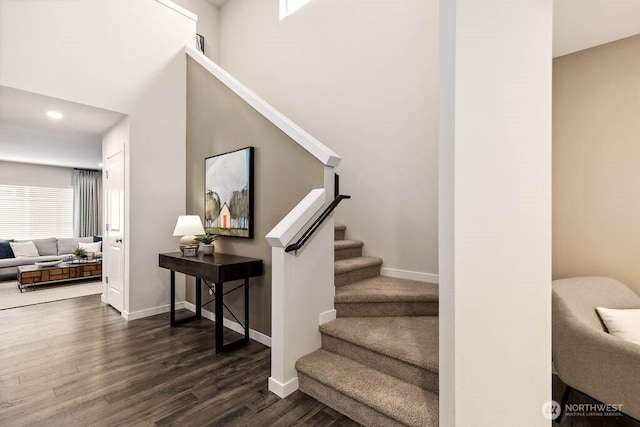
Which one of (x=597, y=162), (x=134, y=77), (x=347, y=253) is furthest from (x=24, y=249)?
(x=597, y=162)

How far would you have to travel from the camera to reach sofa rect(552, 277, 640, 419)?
1.49 m

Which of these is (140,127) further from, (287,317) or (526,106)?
(526,106)

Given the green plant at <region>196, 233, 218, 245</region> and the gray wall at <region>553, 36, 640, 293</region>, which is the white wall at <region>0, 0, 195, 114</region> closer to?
the green plant at <region>196, 233, 218, 245</region>

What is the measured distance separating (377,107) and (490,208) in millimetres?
2275

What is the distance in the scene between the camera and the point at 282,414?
74.4 inches

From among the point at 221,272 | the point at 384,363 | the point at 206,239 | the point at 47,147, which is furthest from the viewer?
Result: the point at 47,147

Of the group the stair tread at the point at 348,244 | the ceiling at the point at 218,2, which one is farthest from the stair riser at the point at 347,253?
the ceiling at the point at 218,2

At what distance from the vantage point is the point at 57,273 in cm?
545

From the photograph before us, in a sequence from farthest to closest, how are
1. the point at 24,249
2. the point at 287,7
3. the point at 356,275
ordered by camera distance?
1. the point at 24,249
2. the point at 287,7
3. the point at 356,275

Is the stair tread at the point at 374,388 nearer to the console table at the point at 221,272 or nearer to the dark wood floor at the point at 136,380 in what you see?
the dark wood floor at the point at 136,380

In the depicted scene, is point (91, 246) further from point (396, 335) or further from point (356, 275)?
point (396, 335)

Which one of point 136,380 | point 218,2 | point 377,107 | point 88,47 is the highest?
point 218,2

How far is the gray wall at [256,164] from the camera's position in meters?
2.67

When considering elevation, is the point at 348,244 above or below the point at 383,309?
above
